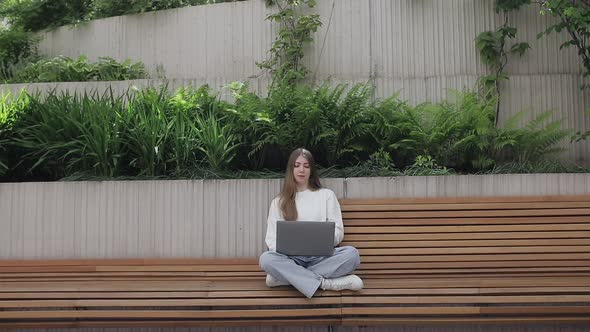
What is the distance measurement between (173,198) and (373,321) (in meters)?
2.25

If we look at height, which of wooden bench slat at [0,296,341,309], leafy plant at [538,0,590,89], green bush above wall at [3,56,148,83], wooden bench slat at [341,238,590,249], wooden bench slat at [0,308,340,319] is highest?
leafy plant at [538,0,590,89]

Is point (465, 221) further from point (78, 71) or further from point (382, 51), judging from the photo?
point (78, 71)

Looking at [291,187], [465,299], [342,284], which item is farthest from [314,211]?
[465,299]

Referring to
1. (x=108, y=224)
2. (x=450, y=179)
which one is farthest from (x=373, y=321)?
(x=108, y=224)

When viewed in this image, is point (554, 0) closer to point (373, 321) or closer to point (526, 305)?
point (526, 305)

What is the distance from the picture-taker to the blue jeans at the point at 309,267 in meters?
4.82

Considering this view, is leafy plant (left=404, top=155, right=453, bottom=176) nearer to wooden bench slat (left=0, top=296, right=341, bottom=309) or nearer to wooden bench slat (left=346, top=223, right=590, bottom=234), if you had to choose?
wooden bench slat (left=346, top=223, right=590, bottom=234)

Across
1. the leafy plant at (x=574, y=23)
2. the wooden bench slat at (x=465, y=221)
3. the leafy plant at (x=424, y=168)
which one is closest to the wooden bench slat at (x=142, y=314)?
the wooden bench slat at (x=465, y=221)

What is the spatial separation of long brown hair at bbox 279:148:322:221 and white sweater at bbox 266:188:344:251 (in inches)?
2.0

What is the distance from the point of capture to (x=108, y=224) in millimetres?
5754

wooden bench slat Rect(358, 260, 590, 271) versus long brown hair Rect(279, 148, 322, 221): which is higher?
long brown hair Rect(279, 148, 322, 221)

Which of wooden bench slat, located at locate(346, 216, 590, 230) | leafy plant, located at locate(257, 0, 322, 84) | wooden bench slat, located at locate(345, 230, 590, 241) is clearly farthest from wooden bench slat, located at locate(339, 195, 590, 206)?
leafy plant, located at locate(257, 0, 322, 84)

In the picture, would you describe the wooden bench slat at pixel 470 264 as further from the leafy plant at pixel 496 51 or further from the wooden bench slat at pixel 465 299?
the leafy plant at pixel 496 51

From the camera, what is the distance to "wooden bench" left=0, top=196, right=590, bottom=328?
191 inches
